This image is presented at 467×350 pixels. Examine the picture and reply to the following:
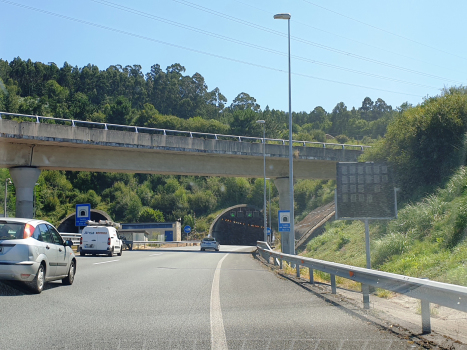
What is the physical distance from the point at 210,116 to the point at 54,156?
11412 cm

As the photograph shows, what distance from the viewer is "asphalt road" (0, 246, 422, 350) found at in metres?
6.59

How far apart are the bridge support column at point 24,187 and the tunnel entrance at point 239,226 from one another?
4534cm

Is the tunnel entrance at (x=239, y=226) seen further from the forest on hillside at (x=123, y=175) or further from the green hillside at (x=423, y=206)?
the green hillside at (x=423, y=206)

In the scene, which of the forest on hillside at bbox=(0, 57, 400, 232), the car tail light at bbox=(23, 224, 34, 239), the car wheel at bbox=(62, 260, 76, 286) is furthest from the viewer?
the forest on hillside at bbox=(0, 57, 400, 232)

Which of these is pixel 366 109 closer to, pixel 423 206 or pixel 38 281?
pixel 423 206

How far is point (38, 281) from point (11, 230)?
1.23 meters

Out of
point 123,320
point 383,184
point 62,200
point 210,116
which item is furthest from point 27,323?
point 210,116

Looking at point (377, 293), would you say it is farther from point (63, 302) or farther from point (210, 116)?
point (210, 116)

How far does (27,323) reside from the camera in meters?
7.70

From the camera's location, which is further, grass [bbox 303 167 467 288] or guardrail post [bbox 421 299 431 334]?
grass [bbox 303 167 467 288]

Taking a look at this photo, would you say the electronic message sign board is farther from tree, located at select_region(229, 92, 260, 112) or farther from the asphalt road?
tree, located at select_region(229, 92, 260, 112)

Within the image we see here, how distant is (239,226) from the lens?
8819 cm

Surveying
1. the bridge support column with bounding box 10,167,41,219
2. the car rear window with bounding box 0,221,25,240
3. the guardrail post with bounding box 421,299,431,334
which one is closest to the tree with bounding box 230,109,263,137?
the bridge support column with bounding box 10,167,41,219

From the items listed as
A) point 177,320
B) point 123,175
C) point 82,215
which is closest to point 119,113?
point 123,175
